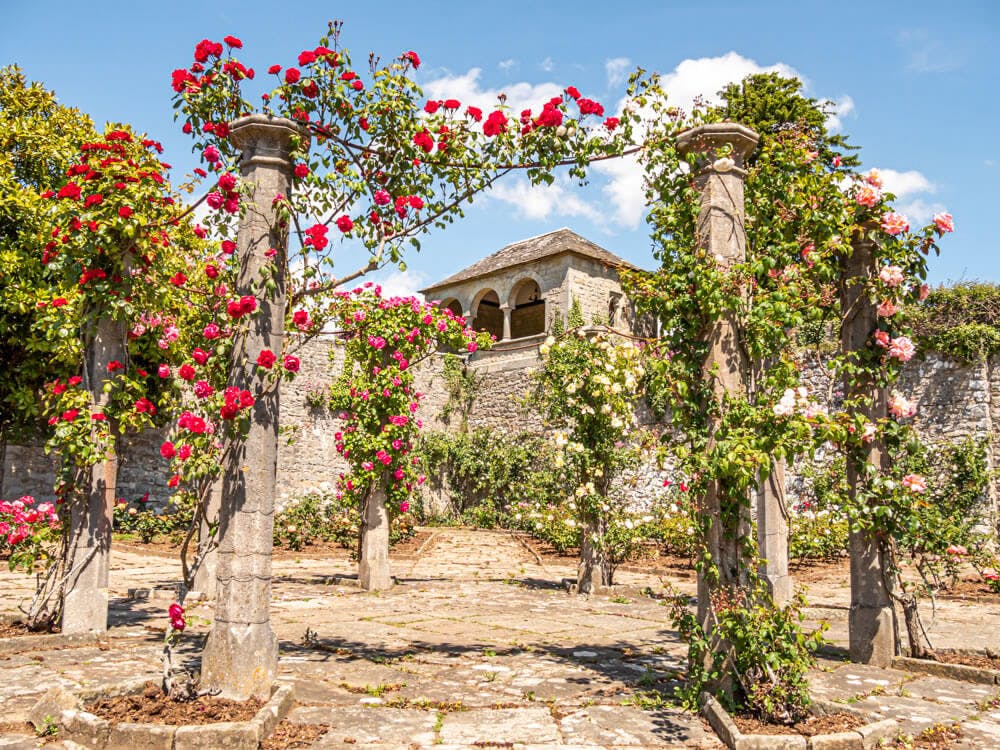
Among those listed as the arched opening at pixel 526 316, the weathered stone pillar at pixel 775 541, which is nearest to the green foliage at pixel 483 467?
the arched opening at pixel 526 316

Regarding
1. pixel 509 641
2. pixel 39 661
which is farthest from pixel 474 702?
pixel 39 661

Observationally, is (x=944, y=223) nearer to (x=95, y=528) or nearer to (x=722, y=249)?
(x=722, y=249)

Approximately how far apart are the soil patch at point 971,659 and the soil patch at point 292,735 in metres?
4.33

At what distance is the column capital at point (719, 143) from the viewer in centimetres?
468

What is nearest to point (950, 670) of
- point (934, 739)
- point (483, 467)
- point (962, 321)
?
point (934, 739)

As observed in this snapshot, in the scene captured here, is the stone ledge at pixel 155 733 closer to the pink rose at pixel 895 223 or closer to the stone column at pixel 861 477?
the stone column at pixel 861 477

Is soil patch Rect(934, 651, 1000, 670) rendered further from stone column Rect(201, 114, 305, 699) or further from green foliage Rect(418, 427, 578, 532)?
green foliage Rect(418, 427, 578, 532)

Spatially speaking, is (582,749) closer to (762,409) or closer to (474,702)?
(474,702)

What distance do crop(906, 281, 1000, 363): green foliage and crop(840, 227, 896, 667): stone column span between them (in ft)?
25.0

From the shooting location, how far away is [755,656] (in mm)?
3955

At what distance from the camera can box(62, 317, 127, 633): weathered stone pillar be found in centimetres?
578

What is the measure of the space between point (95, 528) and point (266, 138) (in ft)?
11.6

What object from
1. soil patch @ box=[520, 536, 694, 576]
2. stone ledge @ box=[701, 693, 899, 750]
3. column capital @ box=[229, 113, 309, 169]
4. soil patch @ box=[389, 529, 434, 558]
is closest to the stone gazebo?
soil patch @ box=[389, 529, 434, 558]

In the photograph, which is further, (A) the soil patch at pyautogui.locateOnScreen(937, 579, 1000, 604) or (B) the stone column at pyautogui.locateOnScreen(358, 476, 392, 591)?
(B) the stone column at pyautogui.locateOnScreen(358, 476, 392, 591)
